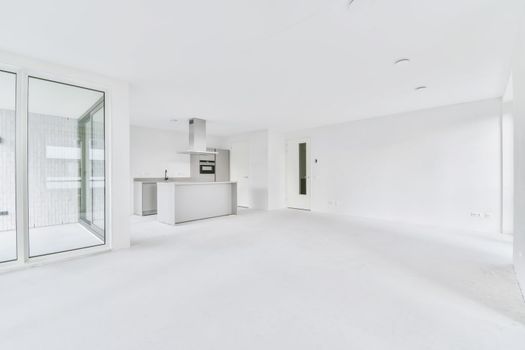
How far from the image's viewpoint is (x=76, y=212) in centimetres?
417

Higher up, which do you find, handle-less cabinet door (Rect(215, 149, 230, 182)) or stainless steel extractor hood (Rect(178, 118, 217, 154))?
→ stainless steel extractor hood (Rect(178, 118, 217, 154))

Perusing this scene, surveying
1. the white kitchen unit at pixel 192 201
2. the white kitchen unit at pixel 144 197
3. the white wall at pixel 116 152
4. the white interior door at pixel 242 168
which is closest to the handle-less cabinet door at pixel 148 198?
the white kitchen unit at pixel 144 197

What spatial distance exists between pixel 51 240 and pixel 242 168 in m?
5.51

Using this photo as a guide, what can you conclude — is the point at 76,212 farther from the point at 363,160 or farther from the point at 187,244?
the point at 363,160

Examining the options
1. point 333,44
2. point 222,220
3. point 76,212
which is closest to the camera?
point 333,44

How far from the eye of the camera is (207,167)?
327 inches

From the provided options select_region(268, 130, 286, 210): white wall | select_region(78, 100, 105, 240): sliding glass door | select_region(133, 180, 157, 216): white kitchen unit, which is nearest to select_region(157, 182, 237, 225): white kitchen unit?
select_region(133, 180, 157, 216): white kitchen unit

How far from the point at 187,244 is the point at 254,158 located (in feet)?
14.5

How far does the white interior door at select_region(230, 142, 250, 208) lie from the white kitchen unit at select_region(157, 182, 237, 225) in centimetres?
176

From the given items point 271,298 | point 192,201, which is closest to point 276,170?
point 192,201

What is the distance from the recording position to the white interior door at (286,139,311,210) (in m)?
7.41

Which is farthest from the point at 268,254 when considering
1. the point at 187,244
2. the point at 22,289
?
the point at 22,289

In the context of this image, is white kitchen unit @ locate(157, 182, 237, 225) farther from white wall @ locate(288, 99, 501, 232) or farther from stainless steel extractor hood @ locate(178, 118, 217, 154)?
white wall @ locate(288, 99, 501, 232)

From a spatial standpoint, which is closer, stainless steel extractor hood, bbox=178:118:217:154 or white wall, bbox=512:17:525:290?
white wall, bbox=512:17:525:290
